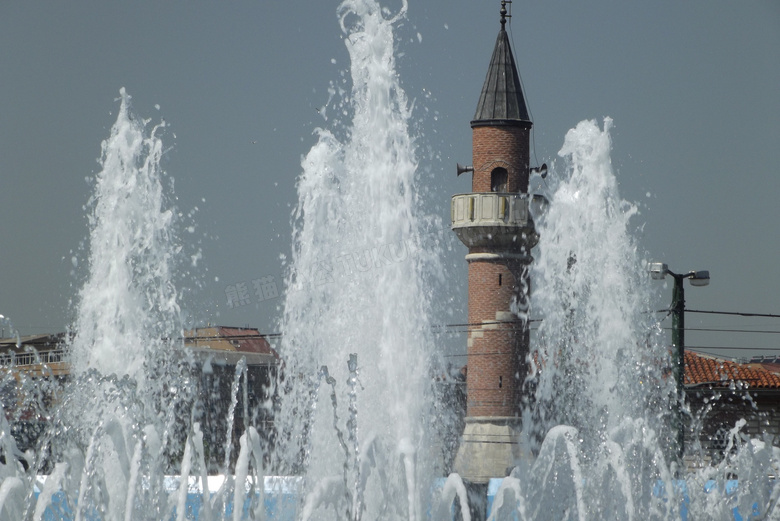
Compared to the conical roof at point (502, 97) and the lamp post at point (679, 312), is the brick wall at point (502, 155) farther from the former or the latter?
the lamp post at point (679, 312)

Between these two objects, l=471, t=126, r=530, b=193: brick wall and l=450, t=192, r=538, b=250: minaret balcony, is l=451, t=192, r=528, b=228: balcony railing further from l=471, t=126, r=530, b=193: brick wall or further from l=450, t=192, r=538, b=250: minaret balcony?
l=471, t=126, r=530, b=193: brick wall

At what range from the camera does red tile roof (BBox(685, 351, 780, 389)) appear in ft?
93.2

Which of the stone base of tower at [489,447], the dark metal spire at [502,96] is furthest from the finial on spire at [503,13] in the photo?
the stone base of tower at [489,447]

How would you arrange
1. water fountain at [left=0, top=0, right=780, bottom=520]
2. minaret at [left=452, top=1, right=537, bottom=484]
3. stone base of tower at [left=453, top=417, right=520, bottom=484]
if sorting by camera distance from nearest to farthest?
water fountain at [left=0, top=0, right=780, bottom=520], stone base of tower at [left=453, top=417, right=520, bottom=484], minaret at [left=452, top=1, right=537, bottom=484]

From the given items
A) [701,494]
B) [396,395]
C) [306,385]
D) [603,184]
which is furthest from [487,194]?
[701,494]

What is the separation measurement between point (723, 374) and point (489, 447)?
6642 mm

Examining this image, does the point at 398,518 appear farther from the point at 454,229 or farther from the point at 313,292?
the point at 454,229

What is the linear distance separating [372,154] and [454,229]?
575 inches

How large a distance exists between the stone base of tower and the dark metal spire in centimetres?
716

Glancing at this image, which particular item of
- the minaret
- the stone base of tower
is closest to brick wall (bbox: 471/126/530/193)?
the minaret

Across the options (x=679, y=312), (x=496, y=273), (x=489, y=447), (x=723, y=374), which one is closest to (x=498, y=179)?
(x=496, y=273)

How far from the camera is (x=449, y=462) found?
90.7ft

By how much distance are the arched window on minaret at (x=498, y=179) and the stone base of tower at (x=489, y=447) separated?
554 cm

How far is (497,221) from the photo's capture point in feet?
94.9
